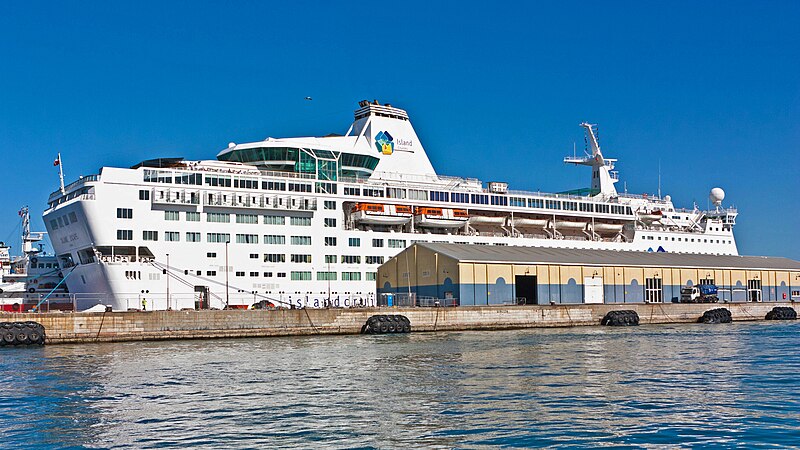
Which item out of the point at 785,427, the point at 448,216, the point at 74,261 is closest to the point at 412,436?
the point at 785,427

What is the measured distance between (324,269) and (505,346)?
25114 mm

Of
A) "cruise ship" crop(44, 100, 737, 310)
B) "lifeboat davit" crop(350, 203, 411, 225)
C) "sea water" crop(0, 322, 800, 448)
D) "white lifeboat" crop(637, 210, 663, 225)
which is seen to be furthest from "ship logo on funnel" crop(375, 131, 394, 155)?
"sea water" crop(0, 322, 800, 448)

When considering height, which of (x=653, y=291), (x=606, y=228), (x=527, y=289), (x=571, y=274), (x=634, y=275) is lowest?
(x=653, y=291)

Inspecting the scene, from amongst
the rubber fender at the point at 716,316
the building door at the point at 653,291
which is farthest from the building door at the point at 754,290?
the building door at the point at 653,291

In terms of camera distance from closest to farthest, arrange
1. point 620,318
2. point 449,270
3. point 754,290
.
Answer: point 449,270 → point 620,318 → point 754,290

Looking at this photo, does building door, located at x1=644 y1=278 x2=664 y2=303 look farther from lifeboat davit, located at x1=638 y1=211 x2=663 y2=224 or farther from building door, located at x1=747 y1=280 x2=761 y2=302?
lifeboat davit, located at x1=638 y1=211 x2=663 y2=224

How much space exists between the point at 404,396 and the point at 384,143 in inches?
2069

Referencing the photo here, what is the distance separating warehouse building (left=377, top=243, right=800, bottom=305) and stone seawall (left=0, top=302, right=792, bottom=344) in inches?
118

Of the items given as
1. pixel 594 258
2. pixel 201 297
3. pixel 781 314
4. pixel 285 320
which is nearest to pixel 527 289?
pixel 594 258

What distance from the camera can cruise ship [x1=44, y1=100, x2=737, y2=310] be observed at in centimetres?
5619

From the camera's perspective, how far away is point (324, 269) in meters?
63.2

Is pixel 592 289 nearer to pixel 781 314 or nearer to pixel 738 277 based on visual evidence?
pixel 738 277

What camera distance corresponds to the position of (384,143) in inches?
2958

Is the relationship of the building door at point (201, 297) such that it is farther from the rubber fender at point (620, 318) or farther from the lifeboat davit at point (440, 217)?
the rubber fender at point (620, 318)
